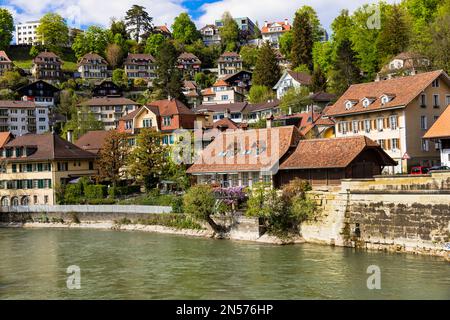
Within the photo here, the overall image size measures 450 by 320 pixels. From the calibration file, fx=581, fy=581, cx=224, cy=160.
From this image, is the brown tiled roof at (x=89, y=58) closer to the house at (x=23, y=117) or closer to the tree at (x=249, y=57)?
the house at (x=23, y=117)

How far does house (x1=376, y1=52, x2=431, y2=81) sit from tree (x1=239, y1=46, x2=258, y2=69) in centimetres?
7152

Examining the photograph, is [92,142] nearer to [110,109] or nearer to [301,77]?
[110,109]

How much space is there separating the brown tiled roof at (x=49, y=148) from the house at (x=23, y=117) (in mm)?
42612

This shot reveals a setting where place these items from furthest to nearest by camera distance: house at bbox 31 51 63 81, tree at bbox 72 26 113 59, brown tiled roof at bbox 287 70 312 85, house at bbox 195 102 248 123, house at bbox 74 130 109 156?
1. tree at bbox 72 26 113 59
2. house at bbox 31 51 63 81
3. brown tiled roof at bbox 287 70 312 85
4. house at bbox 195 102 248 123
5. house at bbox 74 130 109 156

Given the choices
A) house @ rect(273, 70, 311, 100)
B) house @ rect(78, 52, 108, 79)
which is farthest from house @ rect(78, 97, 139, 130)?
house @ rect(78, 52, 108, 79)

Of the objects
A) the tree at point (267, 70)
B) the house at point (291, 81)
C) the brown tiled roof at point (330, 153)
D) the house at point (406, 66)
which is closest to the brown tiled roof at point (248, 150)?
the brown tiled roof at point (330, 153)

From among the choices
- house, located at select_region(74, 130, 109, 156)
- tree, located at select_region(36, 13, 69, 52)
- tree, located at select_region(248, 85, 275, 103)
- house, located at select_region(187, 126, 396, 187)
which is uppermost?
tree, located at select_region(36, 13, 69, 52)

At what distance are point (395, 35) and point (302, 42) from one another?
3109 cm

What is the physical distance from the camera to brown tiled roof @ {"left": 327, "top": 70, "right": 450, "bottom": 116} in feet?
165

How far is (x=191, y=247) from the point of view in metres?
40.9

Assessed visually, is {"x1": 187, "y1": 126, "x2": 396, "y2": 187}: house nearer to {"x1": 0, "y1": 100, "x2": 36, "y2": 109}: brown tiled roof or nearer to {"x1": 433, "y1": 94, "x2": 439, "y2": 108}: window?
{"x1": 433, "y1": 94, "x2": 439, "y2": 108}: window
